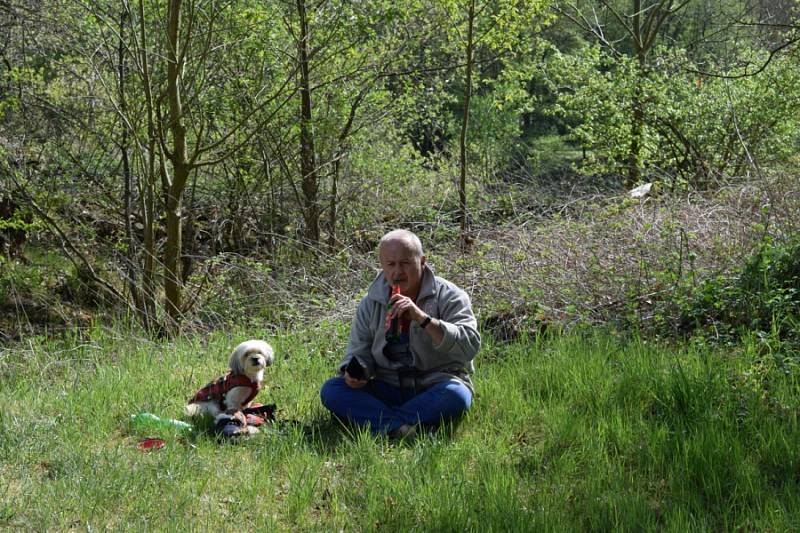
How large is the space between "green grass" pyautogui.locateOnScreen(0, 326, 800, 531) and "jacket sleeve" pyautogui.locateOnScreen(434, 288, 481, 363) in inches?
16.9

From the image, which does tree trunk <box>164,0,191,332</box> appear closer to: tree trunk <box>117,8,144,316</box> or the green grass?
tree trunk <box>117,8,144,316</box>

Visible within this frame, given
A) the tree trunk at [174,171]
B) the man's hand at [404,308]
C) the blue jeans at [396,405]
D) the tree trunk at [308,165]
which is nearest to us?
the man's hand at [404,308]

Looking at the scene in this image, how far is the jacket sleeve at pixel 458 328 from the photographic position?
5168 millimetres

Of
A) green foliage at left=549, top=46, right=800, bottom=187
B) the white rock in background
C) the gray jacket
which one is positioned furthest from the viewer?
green foliage at left=549, top=46, right=800, bottom=187

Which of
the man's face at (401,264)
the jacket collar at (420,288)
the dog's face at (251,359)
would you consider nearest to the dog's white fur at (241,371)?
the dog's face at (251,359)

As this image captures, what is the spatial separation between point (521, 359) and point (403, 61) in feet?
21.2

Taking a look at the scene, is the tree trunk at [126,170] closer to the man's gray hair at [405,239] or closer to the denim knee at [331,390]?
the denim knee at [331,390]

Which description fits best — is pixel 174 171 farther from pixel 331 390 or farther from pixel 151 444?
pixel 151 444

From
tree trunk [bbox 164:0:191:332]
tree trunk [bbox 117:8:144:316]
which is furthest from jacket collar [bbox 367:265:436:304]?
tree trunk [bbox 117:8:144:316]

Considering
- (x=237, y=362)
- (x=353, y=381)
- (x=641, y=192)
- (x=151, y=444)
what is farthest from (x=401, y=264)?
(x=641, y=192)

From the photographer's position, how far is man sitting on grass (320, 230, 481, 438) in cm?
524

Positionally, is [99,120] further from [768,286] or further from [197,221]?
[768,286]

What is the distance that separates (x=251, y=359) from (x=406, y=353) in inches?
38.6

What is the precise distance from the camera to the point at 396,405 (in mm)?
5566
